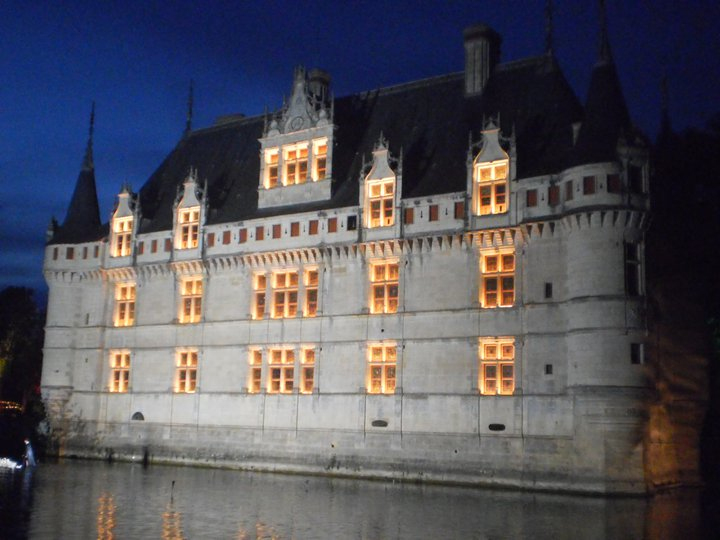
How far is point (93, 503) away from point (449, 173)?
56.0 feet

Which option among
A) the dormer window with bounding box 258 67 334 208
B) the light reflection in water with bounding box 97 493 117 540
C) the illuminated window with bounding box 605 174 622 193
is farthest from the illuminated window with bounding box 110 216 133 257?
the illuminated window with bounding box 605 174 622 193

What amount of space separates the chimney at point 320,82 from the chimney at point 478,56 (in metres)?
6.75

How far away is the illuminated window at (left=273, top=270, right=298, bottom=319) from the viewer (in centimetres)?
3462

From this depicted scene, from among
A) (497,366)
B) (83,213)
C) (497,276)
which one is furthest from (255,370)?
(83,213)

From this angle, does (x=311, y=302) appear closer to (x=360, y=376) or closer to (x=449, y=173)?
(x=360, y=376)

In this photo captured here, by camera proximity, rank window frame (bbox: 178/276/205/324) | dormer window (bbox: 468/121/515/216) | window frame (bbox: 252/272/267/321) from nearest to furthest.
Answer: dormer window (bbox: 468/121/515/216)
window frame (bbox: 252/272/267/321)
window frame (bbox: 178/276/205/324)

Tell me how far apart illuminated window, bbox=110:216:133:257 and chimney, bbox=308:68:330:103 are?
9.94 m

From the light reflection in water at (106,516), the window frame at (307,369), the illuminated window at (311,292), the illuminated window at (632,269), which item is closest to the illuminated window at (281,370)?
the window frame at (307,369)

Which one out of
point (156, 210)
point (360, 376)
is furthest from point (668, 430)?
point (156, 210)

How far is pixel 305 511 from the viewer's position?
68.6 feet

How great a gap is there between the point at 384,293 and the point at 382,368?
270 cm

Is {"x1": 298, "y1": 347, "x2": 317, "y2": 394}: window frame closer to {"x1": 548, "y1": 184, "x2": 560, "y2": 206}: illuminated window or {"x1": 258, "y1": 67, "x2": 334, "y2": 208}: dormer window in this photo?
{"x1": 258, "y1": 67, "x2": 334, "y2": 208}: dormer window

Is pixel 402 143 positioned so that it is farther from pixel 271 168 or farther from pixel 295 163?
pixel 271 168

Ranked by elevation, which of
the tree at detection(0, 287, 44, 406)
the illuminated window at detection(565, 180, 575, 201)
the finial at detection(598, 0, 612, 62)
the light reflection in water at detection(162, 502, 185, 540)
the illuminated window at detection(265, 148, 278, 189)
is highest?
the finial at detection(598, 0, 612, 62)
